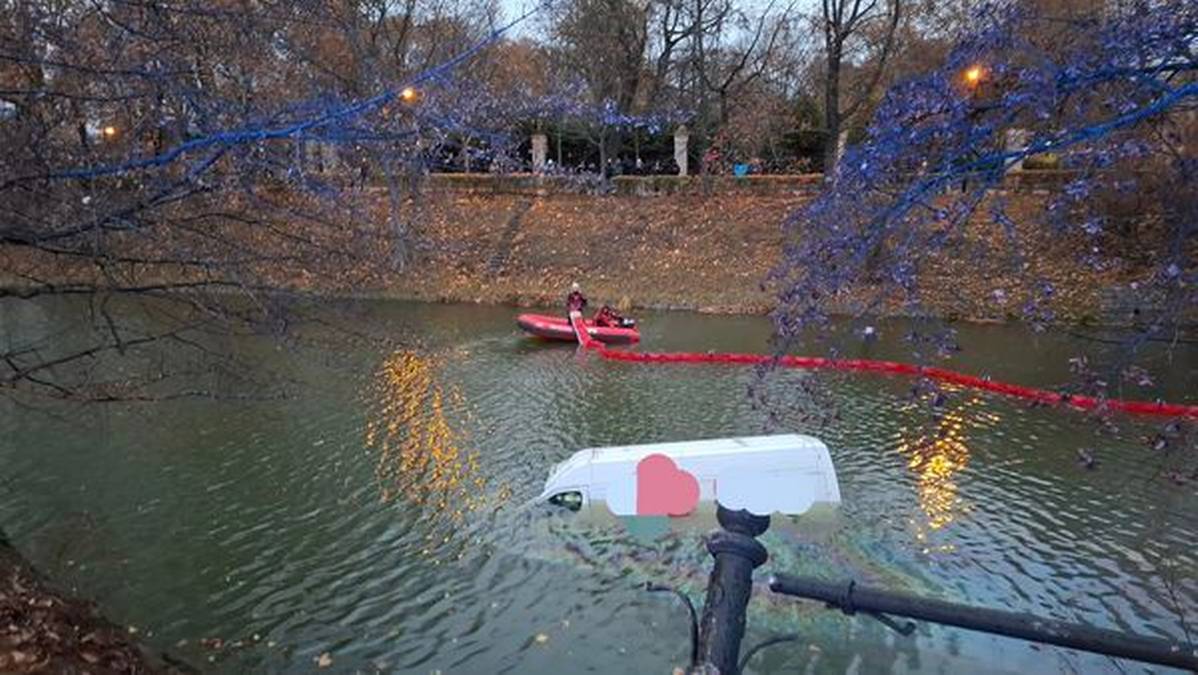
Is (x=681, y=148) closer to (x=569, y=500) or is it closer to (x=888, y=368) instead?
(x=888, y=368)

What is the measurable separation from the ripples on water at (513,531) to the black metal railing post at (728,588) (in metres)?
4.55

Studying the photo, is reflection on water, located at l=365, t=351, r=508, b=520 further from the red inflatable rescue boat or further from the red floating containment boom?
the red floating containment boom

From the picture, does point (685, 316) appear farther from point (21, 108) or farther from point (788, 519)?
point (21, 108)

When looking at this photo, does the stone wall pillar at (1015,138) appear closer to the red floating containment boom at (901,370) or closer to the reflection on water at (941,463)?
the reflection on water at (941,463)

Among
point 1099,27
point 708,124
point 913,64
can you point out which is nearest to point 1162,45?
point 1099,27

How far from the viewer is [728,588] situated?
1486mm

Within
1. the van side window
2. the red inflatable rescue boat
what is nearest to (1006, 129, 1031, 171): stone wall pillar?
the van side window

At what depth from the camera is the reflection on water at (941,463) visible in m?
8.24

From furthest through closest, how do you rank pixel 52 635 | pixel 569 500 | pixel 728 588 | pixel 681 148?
pixel 681 148 → pixel 569 500 → pixel 52 635 → pixel 728 588

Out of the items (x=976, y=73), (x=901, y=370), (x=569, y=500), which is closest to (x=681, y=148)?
(x=901, y=370)
